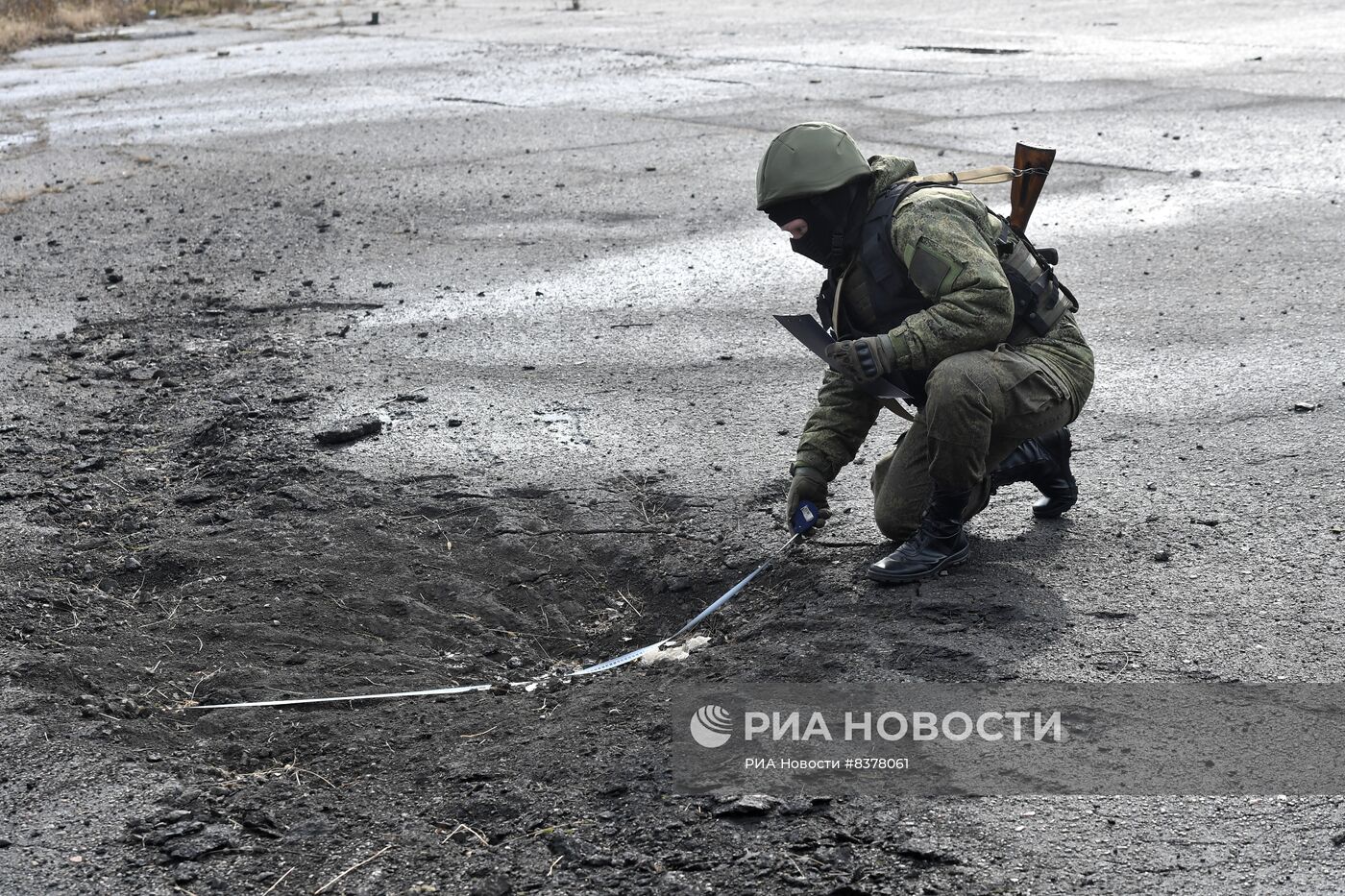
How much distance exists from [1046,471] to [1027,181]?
970mm

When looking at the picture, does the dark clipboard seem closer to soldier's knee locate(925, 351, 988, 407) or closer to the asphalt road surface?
soldier's knee locate(925, 351, 988, 407)

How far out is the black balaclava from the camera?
13.5ft

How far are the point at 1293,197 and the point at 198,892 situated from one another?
7550 mm

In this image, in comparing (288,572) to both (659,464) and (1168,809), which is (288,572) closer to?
(659,464)

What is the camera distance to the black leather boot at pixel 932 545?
4.18m

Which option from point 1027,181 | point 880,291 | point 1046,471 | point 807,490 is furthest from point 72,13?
point 1046,471

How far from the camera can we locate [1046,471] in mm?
4543

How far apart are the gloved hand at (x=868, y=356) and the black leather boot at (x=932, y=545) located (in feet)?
1.46

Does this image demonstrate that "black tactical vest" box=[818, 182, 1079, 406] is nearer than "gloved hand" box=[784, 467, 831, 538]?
Yes

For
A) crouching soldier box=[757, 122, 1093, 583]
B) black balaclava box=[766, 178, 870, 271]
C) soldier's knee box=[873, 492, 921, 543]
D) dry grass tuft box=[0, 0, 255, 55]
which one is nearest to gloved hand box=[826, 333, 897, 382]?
crouching soldier box=[757, 122, 1093, 583]

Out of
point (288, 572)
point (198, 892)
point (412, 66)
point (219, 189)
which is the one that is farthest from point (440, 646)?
point (412, 66)

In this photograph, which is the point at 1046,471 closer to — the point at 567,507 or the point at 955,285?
the point at 955,285

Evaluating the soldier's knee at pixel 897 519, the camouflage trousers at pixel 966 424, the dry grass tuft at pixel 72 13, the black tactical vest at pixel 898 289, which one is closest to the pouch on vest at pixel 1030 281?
the black tactical vest at pixel 898 289

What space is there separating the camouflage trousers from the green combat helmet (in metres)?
0.63
